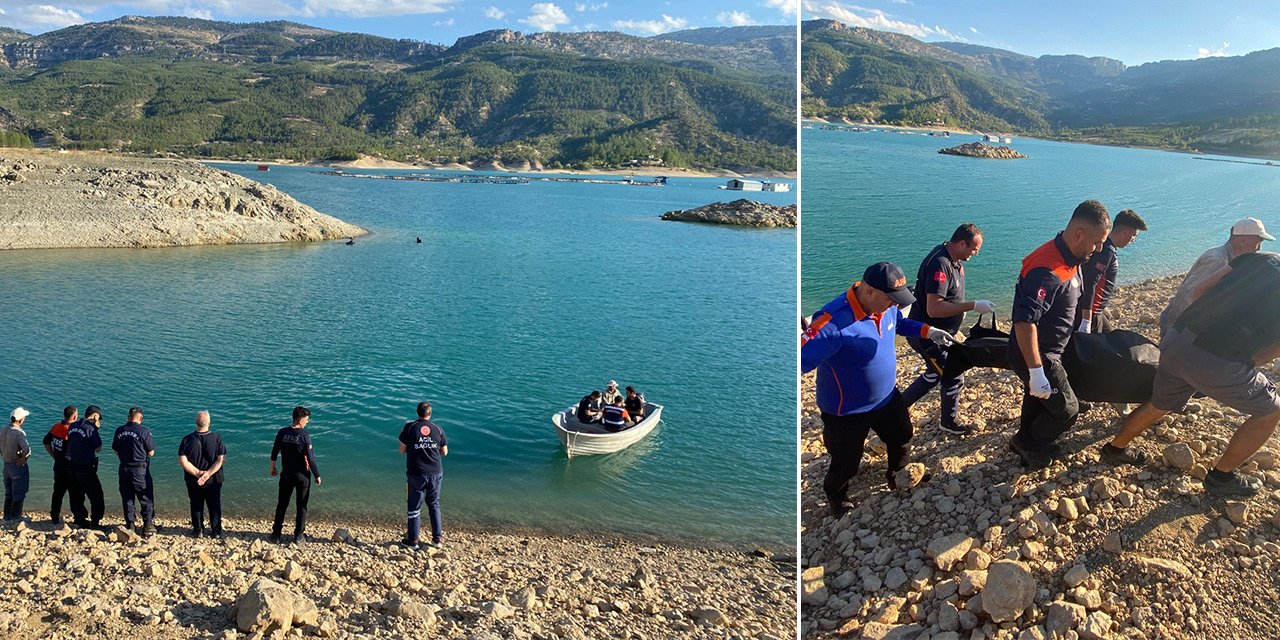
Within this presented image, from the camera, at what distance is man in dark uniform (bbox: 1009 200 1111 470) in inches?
129

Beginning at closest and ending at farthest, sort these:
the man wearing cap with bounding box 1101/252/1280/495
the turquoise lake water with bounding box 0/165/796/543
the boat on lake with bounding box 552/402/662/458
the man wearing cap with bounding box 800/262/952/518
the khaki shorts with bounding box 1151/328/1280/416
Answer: the man wearing cap with bounding box 1101/252/1280/495 < the khaki shorts with bounding box 1151/328/1280/416 < the man wearing cap with bounding box 800/262/952/518 < the turquoise lake water with bounding box 0/165/796/543 < the boat on lake with bounding box 552/402/662/458

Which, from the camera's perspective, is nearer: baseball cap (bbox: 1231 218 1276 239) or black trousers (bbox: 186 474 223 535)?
baseball cap (bbox: 1231 218 1276 239)

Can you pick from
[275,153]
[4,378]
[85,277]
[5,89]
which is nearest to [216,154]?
[275,153]

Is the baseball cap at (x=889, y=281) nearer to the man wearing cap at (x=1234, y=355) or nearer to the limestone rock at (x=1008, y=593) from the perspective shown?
the man wearing cap at (x=1234, y=355)

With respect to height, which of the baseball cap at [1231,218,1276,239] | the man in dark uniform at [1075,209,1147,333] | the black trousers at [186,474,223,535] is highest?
the baseball cap at [1231,218,1276,239]

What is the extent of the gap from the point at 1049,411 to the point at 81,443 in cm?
824

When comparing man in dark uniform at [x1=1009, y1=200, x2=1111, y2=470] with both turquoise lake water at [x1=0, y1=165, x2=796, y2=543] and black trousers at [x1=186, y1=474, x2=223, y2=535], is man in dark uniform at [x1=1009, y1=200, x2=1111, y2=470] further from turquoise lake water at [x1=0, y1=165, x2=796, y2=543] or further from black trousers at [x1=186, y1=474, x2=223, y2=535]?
black trousers at [x1=186, y1=474, x2=223, y2=535]

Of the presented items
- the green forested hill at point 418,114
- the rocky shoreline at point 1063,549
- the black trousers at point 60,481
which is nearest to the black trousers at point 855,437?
the rocky shoreline at point 1063,549

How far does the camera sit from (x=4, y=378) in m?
14.8

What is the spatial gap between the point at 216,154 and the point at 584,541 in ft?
438

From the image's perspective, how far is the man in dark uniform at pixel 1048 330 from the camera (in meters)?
3.29

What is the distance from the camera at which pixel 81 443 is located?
7.36 metres

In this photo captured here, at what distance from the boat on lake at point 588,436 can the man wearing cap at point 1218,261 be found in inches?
353

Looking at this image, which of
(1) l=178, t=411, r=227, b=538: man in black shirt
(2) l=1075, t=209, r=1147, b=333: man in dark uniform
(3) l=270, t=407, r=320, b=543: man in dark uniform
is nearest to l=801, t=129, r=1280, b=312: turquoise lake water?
(2) l=1075, t=209, r=1147, b=333: man in dark uniform
